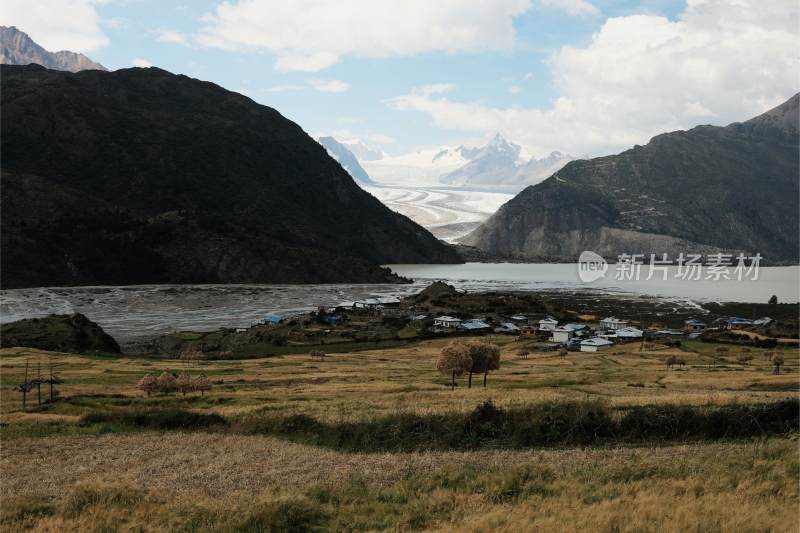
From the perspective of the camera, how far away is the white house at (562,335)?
101m

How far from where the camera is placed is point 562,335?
337ft

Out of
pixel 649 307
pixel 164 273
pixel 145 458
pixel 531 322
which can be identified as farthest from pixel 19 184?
pixel 145 458

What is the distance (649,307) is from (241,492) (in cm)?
15683

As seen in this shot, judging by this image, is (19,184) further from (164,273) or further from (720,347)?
(720,347)

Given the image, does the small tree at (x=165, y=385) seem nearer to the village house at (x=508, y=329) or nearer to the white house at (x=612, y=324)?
the village house at (x=508, y=329)

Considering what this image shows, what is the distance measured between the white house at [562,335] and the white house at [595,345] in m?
7.46

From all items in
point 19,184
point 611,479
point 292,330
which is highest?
point 19,184

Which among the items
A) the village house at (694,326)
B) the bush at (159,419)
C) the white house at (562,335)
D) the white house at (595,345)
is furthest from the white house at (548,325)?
the bush at (159,419)

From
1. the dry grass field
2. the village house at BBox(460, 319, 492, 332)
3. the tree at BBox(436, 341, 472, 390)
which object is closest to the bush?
the dry grass field

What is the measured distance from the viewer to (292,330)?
107438 millimetres

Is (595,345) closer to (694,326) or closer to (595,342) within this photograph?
(595,342)

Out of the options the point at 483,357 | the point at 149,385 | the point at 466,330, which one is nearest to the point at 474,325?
the point at 466,330

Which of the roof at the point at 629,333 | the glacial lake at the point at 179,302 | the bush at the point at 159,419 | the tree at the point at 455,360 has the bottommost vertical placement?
the glacial lake at the point at 179,302

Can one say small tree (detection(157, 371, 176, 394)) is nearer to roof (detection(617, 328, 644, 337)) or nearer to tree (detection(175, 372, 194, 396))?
tree (detection(175, 372, 194, 396))
